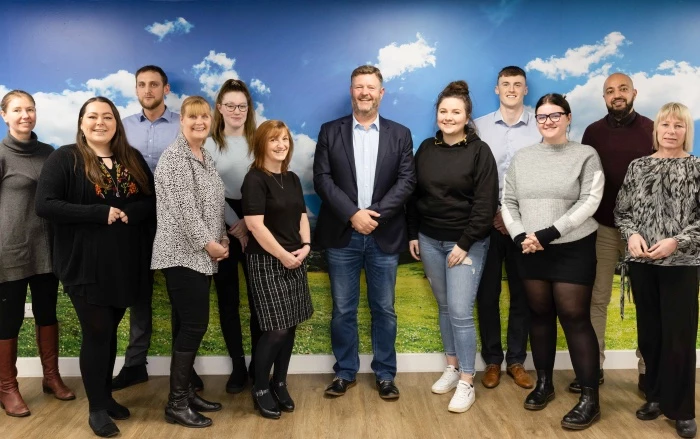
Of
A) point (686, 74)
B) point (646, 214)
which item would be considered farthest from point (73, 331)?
point (686, 74)

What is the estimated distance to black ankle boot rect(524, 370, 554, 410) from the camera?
3447 mm

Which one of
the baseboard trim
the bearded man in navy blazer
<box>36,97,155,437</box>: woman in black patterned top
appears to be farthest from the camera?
the baseboard trim

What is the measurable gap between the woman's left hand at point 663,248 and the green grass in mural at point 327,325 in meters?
1.09

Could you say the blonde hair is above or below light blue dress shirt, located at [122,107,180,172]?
below

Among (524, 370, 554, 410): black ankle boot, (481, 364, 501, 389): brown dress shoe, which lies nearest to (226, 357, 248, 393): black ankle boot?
(481, 364, 501, 389): brown dress shoe

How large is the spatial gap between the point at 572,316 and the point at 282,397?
63.1 inches

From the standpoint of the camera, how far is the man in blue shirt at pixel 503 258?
374 centimetres

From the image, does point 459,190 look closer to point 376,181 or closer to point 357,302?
point 376,181

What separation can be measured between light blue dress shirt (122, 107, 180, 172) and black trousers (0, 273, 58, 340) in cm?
88

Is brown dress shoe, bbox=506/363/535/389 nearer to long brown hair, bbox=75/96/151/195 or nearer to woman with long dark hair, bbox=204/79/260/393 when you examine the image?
woman with long dark hair, bbox=204/79/260/393

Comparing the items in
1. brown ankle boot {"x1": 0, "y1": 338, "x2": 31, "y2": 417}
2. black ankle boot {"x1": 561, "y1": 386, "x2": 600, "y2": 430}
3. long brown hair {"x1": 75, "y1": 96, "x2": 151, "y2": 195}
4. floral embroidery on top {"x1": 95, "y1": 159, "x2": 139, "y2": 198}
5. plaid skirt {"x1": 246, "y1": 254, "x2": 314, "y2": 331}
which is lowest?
black ankle boot {"x1": 561, "y1": 386, "x2": 600, "y2": 430}

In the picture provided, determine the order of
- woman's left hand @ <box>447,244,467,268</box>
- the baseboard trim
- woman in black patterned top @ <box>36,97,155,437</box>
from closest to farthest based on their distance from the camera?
Answer: woman in black patterned top @ <box>36,97,155,437</box>
woman's left hand @ <box>447,244,467,268</box>
the baseboard trim

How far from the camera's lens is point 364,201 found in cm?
354

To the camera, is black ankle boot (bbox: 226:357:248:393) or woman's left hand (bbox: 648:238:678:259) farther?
black ankle boot (bbox: 226:357:248:393)
